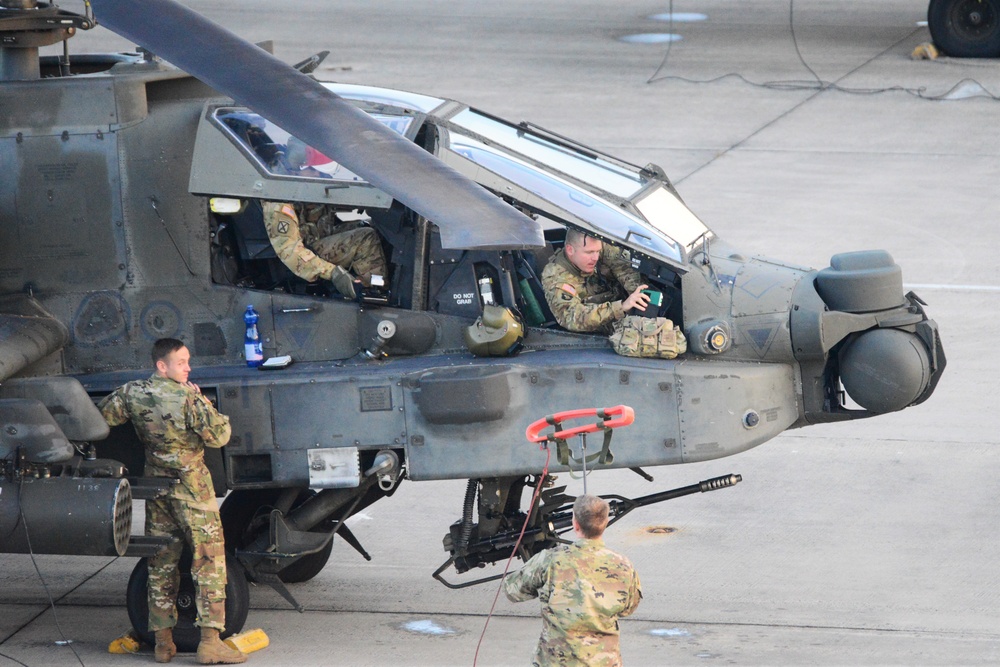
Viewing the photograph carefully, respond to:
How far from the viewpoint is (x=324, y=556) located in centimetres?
896

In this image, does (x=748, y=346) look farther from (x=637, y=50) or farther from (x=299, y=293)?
(x=637, y=50)

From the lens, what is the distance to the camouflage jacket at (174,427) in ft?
24.2

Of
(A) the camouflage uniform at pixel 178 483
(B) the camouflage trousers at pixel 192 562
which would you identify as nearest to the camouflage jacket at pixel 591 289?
(A) the camouflage uniform at pixel 178 483

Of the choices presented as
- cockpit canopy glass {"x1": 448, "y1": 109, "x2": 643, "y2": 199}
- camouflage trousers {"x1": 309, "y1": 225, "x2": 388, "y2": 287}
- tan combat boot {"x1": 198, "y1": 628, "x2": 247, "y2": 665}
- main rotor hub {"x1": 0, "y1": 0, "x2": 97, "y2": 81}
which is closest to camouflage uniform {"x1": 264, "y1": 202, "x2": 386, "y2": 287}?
camouflage trousers {"x1": 309, "y1": 225, "x2": 388, "y2": 287}

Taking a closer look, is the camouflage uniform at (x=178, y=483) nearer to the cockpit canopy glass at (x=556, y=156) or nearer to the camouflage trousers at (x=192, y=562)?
the camouflage trousers at (x=192, y=562)

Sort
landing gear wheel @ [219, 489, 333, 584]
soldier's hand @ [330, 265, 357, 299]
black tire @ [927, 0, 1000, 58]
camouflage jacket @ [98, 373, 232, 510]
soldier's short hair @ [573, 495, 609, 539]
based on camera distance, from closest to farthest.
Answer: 1. soldier's short hair @ [573, 495, 609, 539]
2. camouflage jacket @ [98, 373, 232, 510]
3. soldier's hand @ [330, 265, 357, 299]
4. landing gear wheel @ [219, 489, 333, 584]
5. black tire @ [927, 0, 1000, 58]

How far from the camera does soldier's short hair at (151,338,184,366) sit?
7.39m

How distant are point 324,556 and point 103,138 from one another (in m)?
2.82

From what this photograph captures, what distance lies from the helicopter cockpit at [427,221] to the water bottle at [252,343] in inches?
12.6

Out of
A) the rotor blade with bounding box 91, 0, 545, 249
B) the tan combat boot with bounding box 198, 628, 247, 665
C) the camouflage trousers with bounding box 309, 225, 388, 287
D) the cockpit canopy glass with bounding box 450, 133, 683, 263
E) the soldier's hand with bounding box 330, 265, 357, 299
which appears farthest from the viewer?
the camouflage trousers with bounding box 309, 225, 388, 287

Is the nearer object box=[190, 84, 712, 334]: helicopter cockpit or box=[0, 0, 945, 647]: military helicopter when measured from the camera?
box=[0, 0, 945, 647]: military helicopter

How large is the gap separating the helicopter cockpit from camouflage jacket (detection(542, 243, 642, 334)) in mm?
152

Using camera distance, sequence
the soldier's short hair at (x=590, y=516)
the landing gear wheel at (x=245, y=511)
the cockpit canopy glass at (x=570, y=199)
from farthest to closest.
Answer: the landing gear wheel at (x=245, y=511) < the cockpit canopy glass at (x=570, y=199) < the soldier's short hair at (x=590, y=516)

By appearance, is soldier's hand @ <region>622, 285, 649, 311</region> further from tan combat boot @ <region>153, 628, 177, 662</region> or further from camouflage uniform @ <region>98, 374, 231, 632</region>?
tan combat boot @ <region>153, 628, 177, 662</region>
